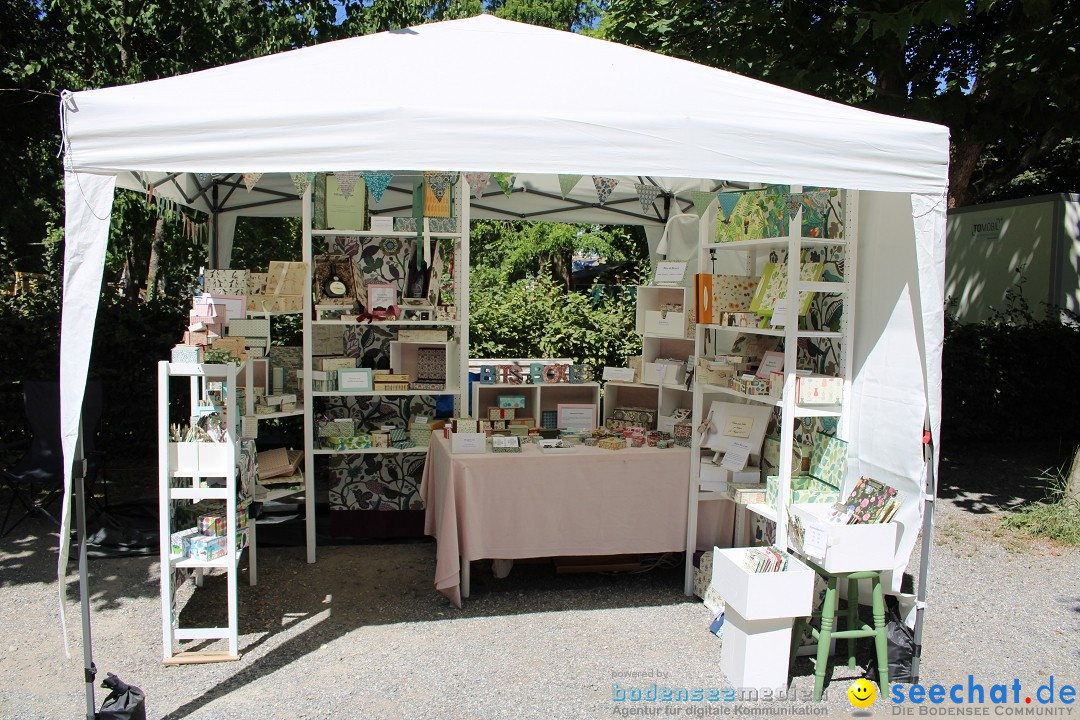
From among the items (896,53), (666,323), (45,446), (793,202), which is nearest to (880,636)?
(793,202)

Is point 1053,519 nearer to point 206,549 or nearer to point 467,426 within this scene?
point 467,426

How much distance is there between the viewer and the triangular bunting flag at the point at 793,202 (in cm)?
349

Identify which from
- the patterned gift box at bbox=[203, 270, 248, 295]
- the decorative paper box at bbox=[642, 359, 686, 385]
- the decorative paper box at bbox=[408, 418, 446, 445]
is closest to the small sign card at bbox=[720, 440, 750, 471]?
the decorative paper box at bbox=[642, 359, 686, 385]

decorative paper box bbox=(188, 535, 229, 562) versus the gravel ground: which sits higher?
decorative paper box bbox=(188, 535, 229, 562)

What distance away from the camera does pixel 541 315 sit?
777cm

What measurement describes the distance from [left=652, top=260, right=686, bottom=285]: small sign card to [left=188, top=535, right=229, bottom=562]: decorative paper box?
2877 millimetres

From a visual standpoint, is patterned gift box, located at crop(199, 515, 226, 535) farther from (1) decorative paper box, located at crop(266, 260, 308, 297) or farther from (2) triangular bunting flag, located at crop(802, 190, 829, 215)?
(2) triangular bunting flag, located at crop(802, 190, 829, 215)

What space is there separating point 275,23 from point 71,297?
202 inches

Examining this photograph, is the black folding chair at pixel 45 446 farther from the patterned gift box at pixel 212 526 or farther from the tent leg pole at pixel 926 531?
the tent leg pole at pixel 926 531

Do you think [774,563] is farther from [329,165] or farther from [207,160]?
[207,160]

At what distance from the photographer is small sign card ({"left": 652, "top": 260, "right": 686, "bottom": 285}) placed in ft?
15.5

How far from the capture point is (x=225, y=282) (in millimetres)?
4184

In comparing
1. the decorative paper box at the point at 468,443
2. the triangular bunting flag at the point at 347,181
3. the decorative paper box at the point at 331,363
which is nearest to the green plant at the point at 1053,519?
the decorative paper box at the point at 468,443

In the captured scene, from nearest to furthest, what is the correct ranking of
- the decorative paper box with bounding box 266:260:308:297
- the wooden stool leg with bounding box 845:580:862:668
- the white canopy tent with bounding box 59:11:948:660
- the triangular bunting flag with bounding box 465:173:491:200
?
the white canopy tent with bounding box 59:11:948:660, the wooden stool leg with bounding box 845:580:862:668, the triangular bunting flag with bounding box 465:173:491:200, the decorative paper box with bounding box 266:260:308:297
